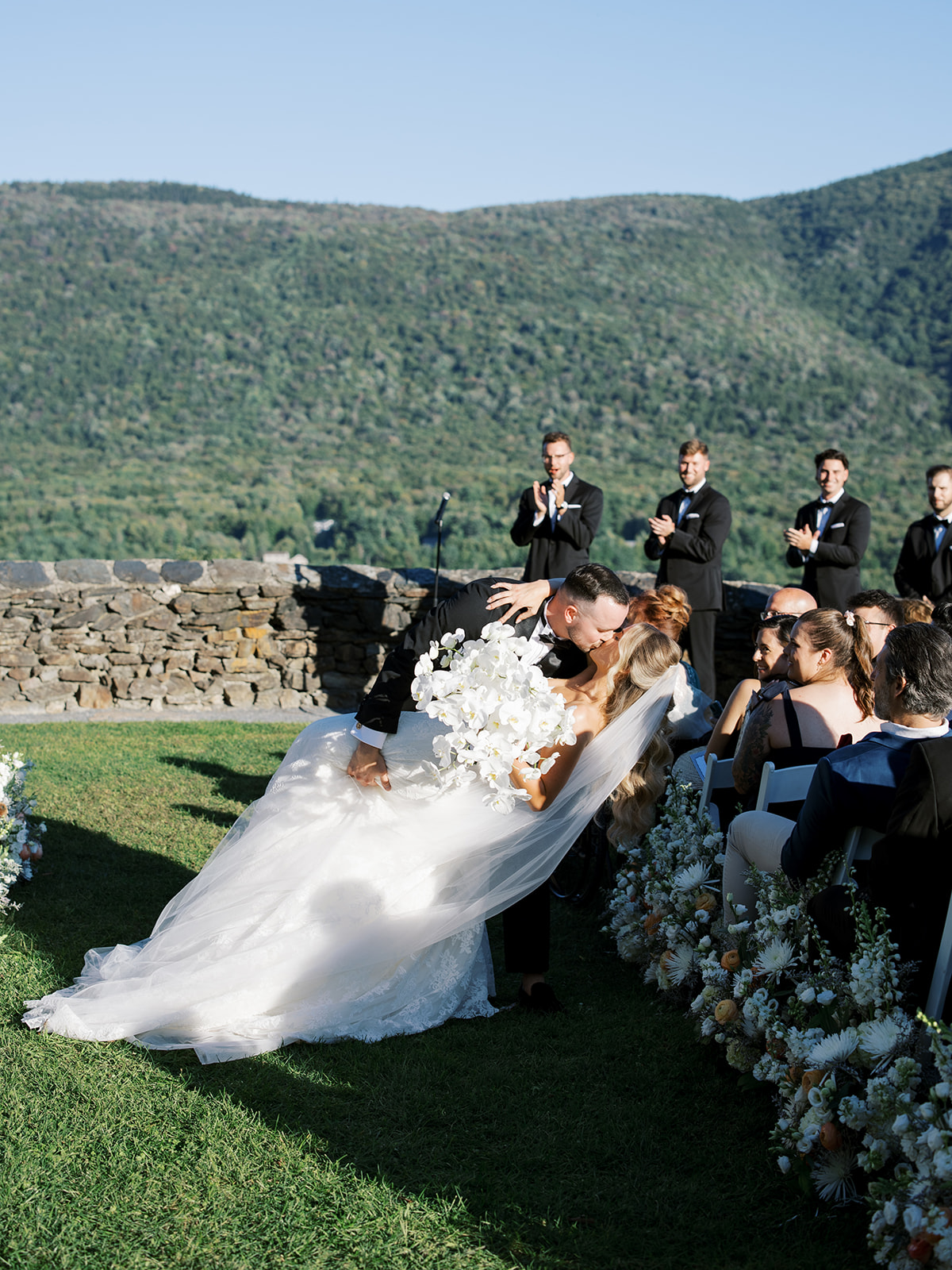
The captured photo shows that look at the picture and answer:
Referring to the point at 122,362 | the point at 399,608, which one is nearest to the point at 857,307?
the point at 122,362

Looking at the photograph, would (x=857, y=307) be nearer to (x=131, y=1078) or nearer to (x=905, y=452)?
(x=905, y=452)

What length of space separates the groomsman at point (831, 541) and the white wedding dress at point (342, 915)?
395cm

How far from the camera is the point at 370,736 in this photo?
3.54 meters

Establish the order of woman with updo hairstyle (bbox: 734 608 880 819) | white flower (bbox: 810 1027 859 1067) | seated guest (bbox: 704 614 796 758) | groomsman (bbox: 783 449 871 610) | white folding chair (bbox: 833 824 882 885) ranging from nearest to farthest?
white flower (bbox: 810 1027 859 1067), white folding chair (bbox: 833 824 882 885), woman with updo hairstyle (bbox: 734 608 880 819), seated guest (bbox: 704 614 796 758), groomsman (bbox: 783 449 871 610)

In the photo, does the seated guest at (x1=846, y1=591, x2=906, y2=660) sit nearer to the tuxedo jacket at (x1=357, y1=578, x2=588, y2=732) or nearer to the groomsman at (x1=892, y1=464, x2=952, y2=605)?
the tuxedo jacket at (x1=357, y1=578, x2=588, y2=732)

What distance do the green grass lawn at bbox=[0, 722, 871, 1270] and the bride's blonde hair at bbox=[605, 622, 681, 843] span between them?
2.10ft

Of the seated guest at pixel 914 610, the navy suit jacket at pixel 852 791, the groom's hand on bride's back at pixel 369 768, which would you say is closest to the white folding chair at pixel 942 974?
the navy suit jacket at pixel 852 791

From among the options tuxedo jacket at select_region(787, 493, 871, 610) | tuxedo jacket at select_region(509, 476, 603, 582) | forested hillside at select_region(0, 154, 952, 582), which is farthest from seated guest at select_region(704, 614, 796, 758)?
forested hillside at select_region(0, 154, 952, 582)

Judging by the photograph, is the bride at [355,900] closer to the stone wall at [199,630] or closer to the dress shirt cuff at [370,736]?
the dress shirt cuff at [370,736]

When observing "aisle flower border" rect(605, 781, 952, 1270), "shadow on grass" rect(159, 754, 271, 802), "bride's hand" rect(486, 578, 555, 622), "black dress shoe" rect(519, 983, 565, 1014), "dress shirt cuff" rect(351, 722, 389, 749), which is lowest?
"shadow on grass" rect(159, 754, 271, 802)

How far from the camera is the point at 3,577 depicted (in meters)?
8.90

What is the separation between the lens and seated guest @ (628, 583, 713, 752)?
14.6ft

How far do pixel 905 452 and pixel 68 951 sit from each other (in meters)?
40.9

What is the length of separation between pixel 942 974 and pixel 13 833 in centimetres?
370
